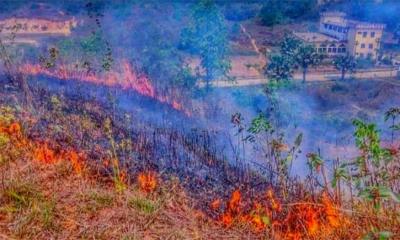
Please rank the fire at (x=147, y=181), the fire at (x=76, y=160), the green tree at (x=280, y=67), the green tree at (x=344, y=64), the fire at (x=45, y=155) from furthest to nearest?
the green tree at (x=344, y=64), the green tree at (x=280, y=67), the fire at (x=45, y=155), the fire at (x=76, y=160), the fire at (x=147, y=181)

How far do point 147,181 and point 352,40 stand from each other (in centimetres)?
2936

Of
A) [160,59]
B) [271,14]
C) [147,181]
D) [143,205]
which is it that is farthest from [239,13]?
[143,205]

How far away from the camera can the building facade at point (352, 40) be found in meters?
29.9

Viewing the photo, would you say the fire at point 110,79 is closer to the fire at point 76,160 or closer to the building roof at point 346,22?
the fire at point 76,160

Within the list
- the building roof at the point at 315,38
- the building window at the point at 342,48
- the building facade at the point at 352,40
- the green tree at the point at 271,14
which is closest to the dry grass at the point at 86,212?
the building facade at the point at 352,40

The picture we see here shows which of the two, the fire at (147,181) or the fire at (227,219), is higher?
the fire at (147,181)

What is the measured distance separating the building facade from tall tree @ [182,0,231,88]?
11.8 meters

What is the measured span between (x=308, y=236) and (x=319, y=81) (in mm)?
23041

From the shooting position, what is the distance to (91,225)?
3.26m

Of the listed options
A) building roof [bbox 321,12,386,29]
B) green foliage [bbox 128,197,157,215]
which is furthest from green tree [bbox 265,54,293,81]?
green foliage [bbox 128,197,157,215]

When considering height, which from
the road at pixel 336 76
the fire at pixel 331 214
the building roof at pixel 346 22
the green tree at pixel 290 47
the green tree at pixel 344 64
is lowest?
the road at pixel 336 76

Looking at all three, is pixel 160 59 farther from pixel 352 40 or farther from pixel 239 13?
pixel 239 13

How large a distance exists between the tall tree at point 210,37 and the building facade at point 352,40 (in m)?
11.8

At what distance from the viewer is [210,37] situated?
19375 mm
